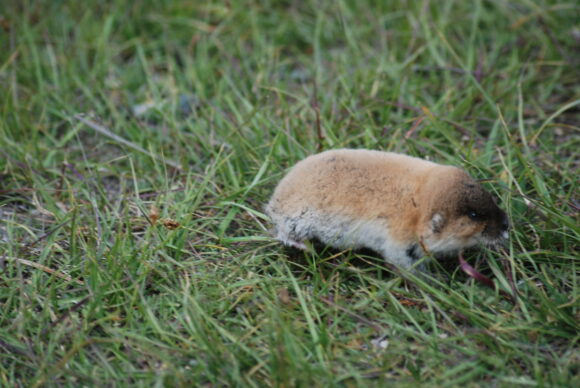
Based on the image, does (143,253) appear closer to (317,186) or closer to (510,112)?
(317,186)

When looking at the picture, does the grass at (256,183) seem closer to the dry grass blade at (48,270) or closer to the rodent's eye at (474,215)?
the dry grass blade at (48,270)

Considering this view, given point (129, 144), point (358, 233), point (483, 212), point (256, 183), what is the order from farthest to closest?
point (129, 144) < point (256, 183) < point (358, 233) < point (483, 212)

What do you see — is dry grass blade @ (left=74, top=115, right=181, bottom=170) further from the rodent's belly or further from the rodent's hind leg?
the rodent's belly

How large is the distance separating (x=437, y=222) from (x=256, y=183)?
1.35 metres

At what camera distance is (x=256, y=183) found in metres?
4.25

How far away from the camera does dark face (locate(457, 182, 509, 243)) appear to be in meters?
3.43

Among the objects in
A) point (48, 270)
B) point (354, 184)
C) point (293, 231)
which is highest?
point (354, 184)

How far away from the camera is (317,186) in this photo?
3596 mm

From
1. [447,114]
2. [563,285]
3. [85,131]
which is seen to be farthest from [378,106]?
[85,131]

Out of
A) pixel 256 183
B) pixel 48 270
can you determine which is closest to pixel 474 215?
pixel 256 183

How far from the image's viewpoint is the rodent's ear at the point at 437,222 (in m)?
3.43

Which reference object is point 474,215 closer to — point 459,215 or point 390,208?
point 459,215

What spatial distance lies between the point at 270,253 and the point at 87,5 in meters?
4.25

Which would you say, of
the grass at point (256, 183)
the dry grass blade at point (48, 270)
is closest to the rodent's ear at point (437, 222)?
the grass at point (256, 183)
